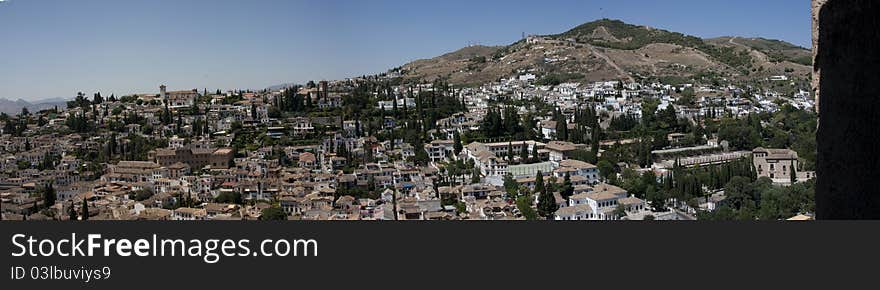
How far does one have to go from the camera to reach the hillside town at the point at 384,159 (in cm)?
942

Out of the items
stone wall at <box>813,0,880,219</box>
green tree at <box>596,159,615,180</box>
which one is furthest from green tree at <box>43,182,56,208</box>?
stone wall at <box>813,0,880,219</box>

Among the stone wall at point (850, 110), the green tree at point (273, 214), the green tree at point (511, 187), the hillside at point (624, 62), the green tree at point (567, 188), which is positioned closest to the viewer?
the stone wall at point (850, 110)

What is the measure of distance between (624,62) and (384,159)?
21688mm

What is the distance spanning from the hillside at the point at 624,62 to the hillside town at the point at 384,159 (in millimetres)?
8627

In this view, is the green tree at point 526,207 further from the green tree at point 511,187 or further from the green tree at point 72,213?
the green tree at point 72,213

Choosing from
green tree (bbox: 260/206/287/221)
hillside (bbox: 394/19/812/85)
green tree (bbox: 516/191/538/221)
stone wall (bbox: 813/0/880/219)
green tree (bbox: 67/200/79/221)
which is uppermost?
hillside (bbox: 394/19/812/85)

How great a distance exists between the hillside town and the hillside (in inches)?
340

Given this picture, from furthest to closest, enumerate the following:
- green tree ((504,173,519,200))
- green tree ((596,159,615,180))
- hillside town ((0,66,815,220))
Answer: green tree ((596,159,615,180))
green tree ((504,173,519,200))
hillside town ((0,66,815,220))

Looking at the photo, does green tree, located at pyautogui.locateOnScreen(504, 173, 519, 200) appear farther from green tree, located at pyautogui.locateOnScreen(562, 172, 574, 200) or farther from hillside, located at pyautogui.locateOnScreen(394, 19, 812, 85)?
hillside, located at pyautogui.locateOnScreen(394, 19, 812, 85)

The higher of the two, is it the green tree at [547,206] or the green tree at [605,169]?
the green tree at [605,169]

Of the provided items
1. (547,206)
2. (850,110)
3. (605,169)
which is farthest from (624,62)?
(850,110)

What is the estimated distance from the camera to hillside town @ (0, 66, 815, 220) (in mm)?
9422

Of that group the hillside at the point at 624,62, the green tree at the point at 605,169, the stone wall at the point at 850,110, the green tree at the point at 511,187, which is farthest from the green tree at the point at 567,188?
the hillside at the point at 624,62

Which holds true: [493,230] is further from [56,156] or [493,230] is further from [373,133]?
[373,133]
